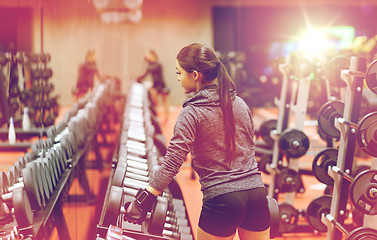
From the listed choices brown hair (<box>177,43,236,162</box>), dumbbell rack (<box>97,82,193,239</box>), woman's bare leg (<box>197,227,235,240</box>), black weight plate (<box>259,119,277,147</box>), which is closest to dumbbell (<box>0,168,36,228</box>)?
dumbbell rack (<box>97,82,193,239</box>)

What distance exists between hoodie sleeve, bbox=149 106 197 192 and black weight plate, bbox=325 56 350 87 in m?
1.90

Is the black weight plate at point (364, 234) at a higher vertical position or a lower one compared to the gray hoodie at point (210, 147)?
lower

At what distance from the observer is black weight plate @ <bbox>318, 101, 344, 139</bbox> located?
3.61 m

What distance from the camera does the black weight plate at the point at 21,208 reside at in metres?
2.06

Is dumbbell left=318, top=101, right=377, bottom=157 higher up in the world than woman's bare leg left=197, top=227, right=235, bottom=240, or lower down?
higher up

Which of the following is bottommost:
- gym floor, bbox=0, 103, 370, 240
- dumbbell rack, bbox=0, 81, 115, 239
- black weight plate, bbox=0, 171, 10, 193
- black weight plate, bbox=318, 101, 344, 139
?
gym floor, bbox=0, 103, 370, 240

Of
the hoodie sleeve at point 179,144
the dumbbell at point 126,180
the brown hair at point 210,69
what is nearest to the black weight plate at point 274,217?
the brown hair at point 210,69

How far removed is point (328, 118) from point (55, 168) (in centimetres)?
220

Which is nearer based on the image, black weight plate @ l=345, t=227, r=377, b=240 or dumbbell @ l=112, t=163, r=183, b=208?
dumbbell @ l=112, t=163, r=183, b=208

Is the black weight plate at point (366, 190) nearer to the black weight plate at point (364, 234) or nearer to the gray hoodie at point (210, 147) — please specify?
the black weight plate at point (364, 234)

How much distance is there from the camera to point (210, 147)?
1.98 meters

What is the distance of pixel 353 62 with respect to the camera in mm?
3021

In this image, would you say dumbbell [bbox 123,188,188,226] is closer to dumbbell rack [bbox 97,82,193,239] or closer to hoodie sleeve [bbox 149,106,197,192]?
dumbbell rack [bbox 97,82,193,239]

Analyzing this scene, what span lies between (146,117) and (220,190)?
312cm
